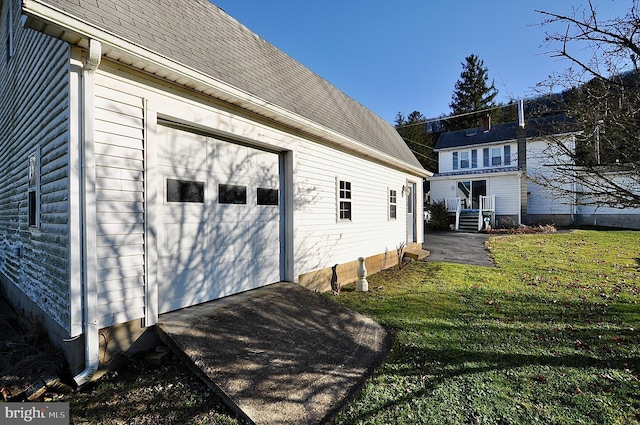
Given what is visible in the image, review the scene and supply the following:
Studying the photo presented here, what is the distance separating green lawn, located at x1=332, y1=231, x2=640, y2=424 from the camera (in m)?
2.92

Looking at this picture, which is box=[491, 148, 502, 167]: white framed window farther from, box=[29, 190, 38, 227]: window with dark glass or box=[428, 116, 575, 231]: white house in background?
box=[29, 190, 38, 227]: window with dark glass

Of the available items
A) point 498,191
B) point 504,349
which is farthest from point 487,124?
point 504,349

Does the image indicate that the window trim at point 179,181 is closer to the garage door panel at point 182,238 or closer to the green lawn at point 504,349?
the garage door panel at point 182,238

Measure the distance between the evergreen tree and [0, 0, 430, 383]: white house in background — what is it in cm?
3919

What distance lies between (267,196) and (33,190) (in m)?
3.46

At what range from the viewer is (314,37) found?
13.0 metres

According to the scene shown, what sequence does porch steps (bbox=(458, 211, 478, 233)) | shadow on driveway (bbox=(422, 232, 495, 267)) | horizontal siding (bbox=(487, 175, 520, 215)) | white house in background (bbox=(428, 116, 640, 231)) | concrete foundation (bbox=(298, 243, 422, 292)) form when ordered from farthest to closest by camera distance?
horizontal siding (bbox=(487, 175, 520, 215)) → white house in background (bbox=(428, 116, 640, 231)) → porch steps (bbox=(458, 211, 478, 233)) → shadow on driveway (bbox=(422, 232, 495, 267)) → concrete foundation (bbox=(298, 243, 422, 292))

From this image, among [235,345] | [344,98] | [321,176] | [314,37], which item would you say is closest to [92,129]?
[235,345]

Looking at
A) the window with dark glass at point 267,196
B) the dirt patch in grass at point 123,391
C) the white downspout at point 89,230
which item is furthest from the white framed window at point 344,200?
the white downspout at point 89,230

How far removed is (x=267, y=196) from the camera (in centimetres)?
585

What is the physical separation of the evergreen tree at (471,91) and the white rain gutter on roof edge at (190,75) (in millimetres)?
39005

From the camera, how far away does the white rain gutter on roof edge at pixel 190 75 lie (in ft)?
9.06

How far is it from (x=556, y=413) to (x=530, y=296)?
4.58 metres

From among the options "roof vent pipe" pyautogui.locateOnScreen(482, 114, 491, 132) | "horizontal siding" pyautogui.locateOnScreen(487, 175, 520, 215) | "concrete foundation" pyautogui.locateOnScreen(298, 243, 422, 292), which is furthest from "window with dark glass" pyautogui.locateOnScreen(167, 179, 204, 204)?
"roof vent pipe" pyautogui.locateOnScreen(482, 114, 491, 132)
